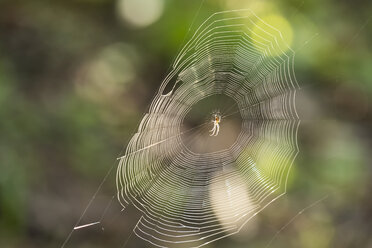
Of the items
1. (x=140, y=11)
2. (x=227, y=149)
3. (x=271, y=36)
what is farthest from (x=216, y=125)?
(x=140, y=11)

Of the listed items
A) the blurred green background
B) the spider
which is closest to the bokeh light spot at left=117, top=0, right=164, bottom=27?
the blurred green background

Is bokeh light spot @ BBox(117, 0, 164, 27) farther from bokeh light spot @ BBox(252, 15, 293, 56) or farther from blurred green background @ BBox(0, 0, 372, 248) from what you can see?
bokeh light spot @ BBox(252, 15, 293, 56)

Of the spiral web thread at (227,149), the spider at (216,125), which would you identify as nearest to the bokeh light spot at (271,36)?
the spiral web thread at (227,149)

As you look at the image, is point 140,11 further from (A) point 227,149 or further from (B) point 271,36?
(A) point 227,149

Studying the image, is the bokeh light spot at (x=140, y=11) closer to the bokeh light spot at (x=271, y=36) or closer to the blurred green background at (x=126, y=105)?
the blurred green background at (x=126, y=105)

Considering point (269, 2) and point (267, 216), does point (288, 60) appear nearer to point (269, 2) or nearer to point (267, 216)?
point (269, 2)

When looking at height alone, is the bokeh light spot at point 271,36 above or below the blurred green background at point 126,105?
above
